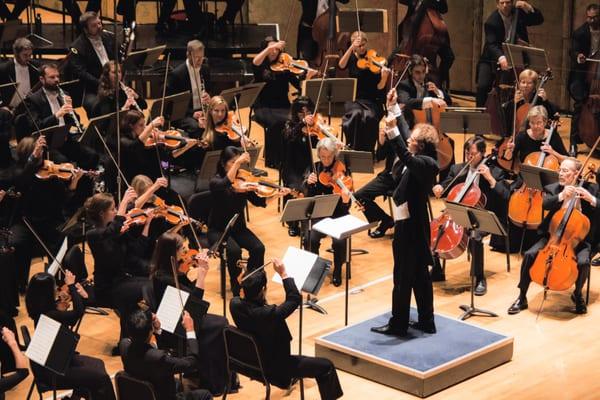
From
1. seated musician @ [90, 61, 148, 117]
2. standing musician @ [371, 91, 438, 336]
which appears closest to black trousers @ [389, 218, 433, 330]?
standing musician @ [371, 91, 438, 336]

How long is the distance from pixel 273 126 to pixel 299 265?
450 cm

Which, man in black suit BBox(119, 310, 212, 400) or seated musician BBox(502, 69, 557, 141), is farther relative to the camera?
seated musician BBox(502, 69, 557, 141)

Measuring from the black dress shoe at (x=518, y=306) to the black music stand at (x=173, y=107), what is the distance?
139 inches

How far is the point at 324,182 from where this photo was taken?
9484 mm

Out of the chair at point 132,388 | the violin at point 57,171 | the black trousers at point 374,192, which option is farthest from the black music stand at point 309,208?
the chair at point 132,388

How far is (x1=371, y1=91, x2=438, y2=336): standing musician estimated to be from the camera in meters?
7.70

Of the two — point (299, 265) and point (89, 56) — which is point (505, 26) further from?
point (299, 265)

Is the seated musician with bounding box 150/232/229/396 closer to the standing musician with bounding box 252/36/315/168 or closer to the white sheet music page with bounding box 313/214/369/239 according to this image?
the white sheet music page with bounding box 313/214/369/239

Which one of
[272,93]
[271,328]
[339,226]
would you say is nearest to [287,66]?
[272,93]

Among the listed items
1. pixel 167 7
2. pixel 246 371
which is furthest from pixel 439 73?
pixel 246 371

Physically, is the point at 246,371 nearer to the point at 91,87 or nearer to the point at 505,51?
the point at 91,87

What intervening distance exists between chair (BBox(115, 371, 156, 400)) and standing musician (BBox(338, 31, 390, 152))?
19.3 ft

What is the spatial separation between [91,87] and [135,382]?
18.6 ft

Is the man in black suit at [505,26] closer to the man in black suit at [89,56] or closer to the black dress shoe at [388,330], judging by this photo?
the man in black suit at [89,56]
